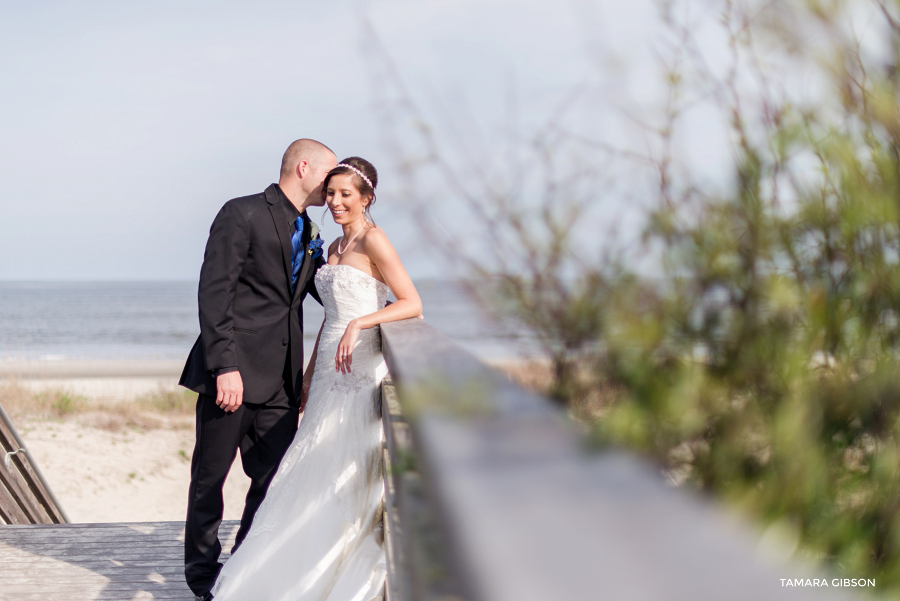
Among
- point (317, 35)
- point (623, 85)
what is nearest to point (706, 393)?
point (623, 85)

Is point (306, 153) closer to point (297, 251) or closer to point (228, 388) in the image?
point (297, 251)

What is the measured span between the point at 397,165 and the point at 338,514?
85.7 inches

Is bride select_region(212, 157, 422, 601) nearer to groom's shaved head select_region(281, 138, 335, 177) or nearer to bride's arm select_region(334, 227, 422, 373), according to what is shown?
bride's arm select_region(334, 227, 422, 373)

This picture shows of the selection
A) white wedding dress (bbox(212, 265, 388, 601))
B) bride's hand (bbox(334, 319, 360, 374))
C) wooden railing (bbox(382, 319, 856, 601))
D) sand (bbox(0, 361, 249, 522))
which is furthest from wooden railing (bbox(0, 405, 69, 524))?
wooden railing (bbox(382, 319, 856, 601))

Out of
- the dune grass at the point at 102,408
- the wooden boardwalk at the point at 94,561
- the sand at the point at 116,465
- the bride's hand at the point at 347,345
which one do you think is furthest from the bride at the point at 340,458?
the dune grass at the point at 102,408

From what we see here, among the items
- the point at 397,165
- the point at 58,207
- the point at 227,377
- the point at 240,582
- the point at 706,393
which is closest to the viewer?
the point at 706,393

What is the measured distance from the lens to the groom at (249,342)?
314 cm

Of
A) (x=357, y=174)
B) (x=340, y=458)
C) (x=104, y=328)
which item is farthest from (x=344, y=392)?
→ (x=104, y=328)

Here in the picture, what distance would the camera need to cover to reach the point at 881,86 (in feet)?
2.38

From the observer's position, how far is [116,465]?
9.40 meters

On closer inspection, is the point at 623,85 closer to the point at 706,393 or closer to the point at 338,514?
the point at 706,393

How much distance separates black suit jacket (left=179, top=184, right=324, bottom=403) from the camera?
10.2 ft

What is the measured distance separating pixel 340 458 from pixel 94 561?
194 cm

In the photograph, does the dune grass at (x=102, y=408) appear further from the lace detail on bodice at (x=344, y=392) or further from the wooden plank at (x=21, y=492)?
the lace detail on bodice at (x=344, y=392)
